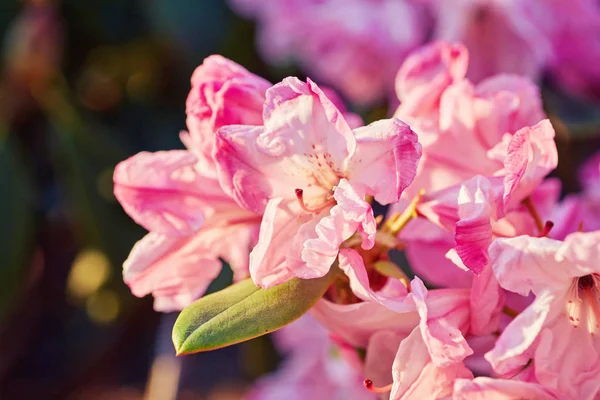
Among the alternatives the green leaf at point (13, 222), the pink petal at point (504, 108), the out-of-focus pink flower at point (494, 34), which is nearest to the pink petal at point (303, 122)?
the pink petal at point (504, 108)

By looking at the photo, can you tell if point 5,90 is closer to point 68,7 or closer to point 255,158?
point 68,7

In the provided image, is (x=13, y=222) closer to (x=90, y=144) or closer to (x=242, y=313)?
(x=90, y=144)

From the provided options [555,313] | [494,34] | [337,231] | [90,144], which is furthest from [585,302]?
[90,144]

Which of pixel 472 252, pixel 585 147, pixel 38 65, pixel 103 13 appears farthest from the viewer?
pixel 103 13

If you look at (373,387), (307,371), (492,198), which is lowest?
(307,371)

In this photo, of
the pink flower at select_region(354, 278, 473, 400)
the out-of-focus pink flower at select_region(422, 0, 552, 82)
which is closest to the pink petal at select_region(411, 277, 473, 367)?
the pink flower at select_region(354, 278, 473, 400)

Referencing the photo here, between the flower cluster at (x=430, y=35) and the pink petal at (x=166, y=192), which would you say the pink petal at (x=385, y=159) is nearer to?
the pink petal at (x=166, y=192)

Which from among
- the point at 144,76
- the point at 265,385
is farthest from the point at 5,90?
the point at 265,385
